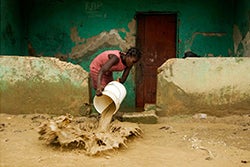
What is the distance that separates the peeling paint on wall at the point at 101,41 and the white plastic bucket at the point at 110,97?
128 inches

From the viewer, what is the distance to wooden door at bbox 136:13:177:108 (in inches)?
319

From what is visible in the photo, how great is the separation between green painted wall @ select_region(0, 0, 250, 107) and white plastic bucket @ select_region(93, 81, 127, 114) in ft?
10.3

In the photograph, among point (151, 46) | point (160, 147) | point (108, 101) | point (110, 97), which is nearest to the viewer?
point (160, 147)

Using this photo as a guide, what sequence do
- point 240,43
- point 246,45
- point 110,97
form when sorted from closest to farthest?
point 110,97 → point 246,45 → point 240,43

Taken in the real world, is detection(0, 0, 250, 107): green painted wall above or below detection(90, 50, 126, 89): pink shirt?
above

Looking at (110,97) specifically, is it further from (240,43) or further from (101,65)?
(240,43)

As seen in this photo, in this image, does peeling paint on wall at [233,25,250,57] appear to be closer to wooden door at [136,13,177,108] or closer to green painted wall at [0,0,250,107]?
green painted wall at [0,0,250,107]

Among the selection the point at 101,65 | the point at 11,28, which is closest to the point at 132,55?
the point at 101,65

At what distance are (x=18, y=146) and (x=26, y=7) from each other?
4.97 m

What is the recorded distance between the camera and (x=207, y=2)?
315 inches

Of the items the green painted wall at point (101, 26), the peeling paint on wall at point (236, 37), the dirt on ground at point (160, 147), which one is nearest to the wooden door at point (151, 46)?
the green painted wall at point (101, 26)

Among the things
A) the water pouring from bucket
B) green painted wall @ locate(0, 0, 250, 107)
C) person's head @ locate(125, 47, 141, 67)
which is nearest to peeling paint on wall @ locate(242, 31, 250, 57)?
green painted wall @ locate(0, 0, 250, 107)

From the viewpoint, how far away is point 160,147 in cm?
424

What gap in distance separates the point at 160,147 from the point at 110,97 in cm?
95
